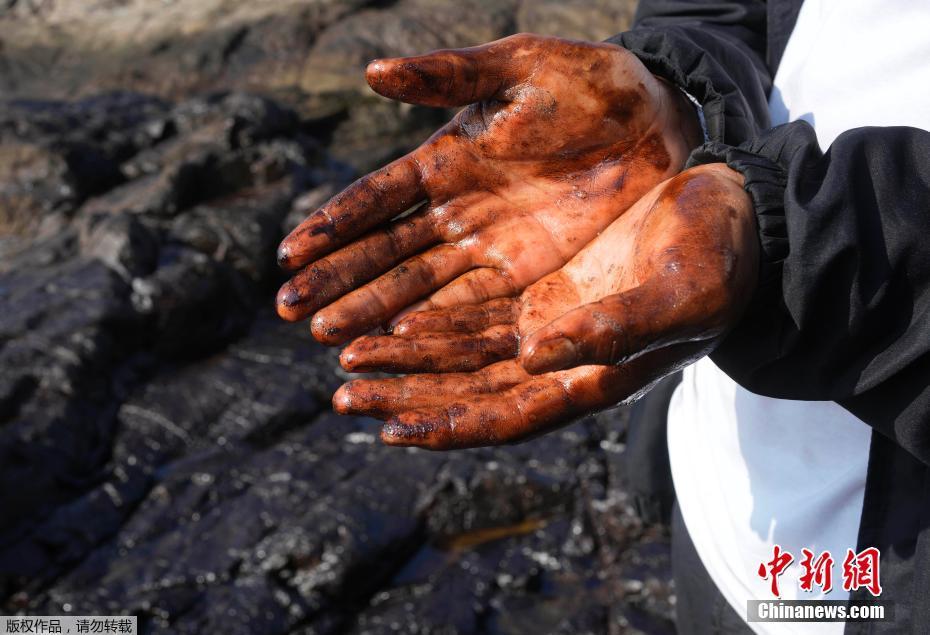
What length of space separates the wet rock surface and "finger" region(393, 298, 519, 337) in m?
3.10

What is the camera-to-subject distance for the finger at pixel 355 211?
181 cm

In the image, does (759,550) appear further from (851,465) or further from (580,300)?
(580,300)

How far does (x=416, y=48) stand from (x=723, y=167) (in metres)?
14.8

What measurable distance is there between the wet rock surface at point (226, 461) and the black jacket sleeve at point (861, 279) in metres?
3.31

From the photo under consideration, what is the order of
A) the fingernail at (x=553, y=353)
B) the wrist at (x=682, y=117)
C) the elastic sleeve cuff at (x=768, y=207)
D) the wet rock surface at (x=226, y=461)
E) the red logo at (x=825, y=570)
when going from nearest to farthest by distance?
the fingernail at (x=553, y=353) → the elastic sleeve cuff at (x=768, y=207) → the red logo at (x=825, y=570) → the wrist at (x=682, y=117) → the wet rock surface at (x=226, y=461)

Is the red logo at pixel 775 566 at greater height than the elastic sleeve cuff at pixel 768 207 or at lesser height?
lesser

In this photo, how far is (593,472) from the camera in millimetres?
5336

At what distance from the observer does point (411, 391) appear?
164 centimetres

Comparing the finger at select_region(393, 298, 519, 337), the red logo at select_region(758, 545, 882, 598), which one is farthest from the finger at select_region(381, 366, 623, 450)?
the red logo at select_region(758, 545, 882, 598)

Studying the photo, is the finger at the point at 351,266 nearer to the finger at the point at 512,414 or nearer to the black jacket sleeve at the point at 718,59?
the finger at the point at 512,414

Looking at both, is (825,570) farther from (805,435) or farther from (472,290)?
(472,290)

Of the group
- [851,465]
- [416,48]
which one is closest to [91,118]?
[416,48]

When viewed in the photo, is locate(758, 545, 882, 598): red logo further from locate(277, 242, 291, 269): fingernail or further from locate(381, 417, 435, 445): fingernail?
locate(277, 242, 291, 269): fingernail

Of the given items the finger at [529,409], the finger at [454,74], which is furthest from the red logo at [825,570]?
the finger at [454,74]
